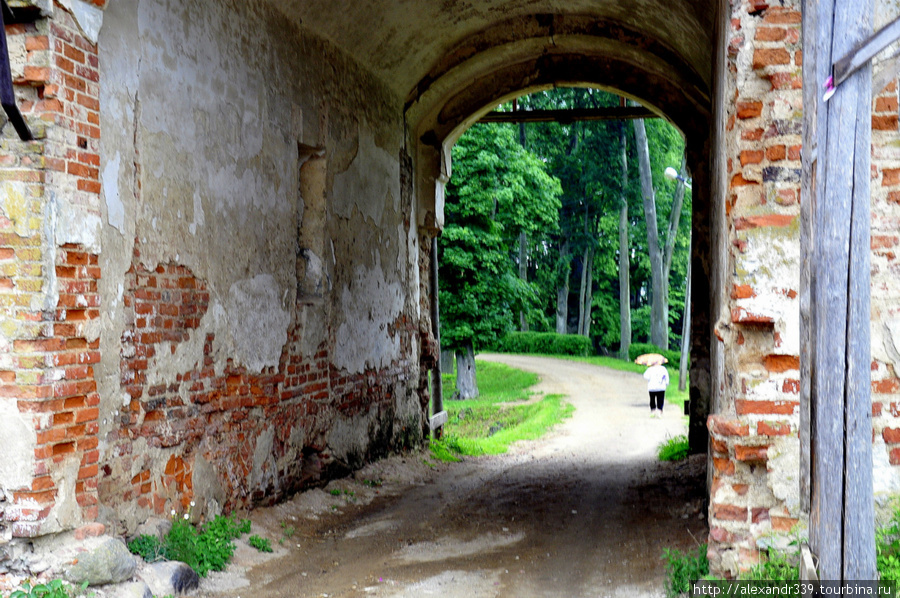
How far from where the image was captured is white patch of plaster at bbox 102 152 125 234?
5.28m

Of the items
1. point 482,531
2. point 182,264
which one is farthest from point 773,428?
point 182,264

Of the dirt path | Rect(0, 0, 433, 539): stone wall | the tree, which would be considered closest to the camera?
Rect(0, 0, 433, 539): stone wall

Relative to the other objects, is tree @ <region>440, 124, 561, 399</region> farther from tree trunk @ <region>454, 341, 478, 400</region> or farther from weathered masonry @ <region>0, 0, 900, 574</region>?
weathered masonry @ <region>0, 0, 900, 574</region>

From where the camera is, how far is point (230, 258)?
22.2 ft

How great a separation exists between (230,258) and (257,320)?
0.66 meters

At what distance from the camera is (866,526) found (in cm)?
333

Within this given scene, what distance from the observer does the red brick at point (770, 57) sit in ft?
14.9

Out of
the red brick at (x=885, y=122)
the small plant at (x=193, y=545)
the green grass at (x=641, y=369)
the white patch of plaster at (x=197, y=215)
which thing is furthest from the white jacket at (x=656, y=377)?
the red brick at (x=885, y=122)

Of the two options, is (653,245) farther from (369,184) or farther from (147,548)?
(147,548)

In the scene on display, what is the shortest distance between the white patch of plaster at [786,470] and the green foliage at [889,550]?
489 millimetres

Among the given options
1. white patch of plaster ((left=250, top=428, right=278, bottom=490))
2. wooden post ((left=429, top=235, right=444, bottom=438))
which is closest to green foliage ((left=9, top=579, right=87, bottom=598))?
white patch of plaster ((left=250, top=428, right=278, bottom=490))

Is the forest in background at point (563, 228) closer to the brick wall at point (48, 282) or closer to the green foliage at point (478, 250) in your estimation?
the green foliage at point (478, 250)

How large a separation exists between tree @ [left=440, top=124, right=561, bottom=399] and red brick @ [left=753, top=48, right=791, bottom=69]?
1538cm

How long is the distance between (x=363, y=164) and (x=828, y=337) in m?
6.97
